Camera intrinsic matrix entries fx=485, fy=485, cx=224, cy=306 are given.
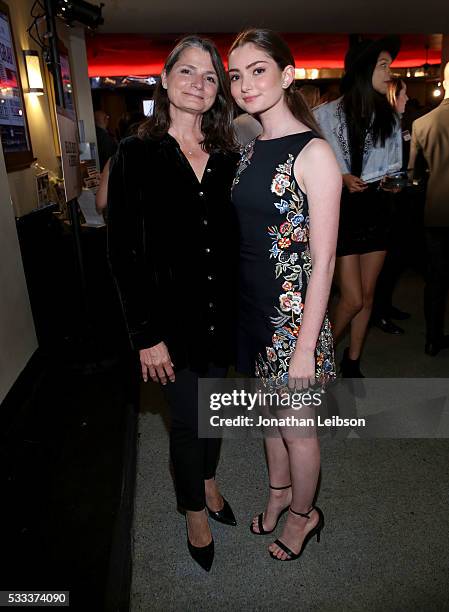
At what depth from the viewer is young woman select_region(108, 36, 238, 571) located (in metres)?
1.28

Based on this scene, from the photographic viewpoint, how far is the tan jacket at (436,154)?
8.79 feet

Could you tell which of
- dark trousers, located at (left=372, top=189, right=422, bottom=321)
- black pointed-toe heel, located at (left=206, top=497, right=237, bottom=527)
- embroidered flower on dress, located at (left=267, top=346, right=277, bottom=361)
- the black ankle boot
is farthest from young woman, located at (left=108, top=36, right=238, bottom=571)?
dark trousers, located at (left=372, top=189, right=422, bottom=321)

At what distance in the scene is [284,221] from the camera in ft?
4.08

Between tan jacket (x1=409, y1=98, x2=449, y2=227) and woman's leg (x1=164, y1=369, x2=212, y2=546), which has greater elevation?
tan jacket (x1=409, y1=98, x2=449, y2=227)

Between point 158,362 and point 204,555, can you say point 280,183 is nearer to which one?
point 158,362

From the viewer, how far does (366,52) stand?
2.19 metres

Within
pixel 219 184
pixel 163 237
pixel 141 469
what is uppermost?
pixel 219 184

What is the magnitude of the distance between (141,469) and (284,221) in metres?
1.32

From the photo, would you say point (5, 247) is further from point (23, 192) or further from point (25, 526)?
point (25, 526)

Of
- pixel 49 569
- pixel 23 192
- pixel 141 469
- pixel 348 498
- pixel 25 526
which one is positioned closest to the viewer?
pixel 49 569

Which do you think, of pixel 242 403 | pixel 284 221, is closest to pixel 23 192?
pixel 242 403

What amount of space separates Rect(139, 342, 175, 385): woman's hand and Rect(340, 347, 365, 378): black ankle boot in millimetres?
1420

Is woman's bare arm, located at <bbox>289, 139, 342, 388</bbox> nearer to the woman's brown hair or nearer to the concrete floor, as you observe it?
the concrete floor

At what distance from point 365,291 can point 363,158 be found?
64cm
